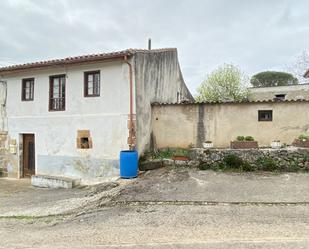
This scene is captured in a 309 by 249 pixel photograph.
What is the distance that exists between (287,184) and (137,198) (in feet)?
14.3

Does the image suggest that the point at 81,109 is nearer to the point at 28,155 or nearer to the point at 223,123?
the point at 28,155

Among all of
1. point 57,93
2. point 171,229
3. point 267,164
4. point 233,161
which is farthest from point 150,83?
point 171,229

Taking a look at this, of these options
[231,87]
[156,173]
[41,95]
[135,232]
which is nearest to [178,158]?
[156,173]

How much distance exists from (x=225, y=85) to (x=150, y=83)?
19.8m

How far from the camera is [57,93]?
1312cm

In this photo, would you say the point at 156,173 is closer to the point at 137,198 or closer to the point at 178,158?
the point at 178,158

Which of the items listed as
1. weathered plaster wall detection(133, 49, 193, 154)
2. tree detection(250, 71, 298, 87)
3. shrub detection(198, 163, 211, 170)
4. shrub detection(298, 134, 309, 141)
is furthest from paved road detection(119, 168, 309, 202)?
tree detection(250, 71, 298, 87)

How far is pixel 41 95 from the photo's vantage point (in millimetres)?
13391

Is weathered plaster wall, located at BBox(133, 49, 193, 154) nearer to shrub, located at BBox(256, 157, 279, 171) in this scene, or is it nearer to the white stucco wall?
the white stucco wall

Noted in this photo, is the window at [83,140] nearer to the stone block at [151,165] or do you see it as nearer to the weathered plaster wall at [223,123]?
the stone block at [151,165]

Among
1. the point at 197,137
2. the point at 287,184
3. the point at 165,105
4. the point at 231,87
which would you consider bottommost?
the point at 287,184

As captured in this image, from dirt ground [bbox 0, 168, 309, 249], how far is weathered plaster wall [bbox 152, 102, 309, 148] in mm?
1739

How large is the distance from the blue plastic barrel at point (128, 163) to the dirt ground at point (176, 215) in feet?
1.14

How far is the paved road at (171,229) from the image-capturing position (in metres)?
4.95
